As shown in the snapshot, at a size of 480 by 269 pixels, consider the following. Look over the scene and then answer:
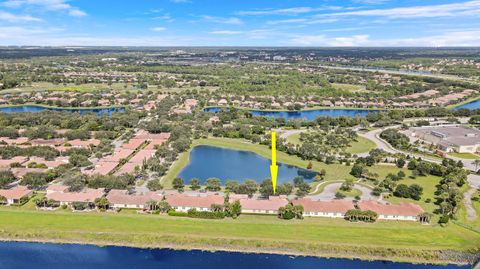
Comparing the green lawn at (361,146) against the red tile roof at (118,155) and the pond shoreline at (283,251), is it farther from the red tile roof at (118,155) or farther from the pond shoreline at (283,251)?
the red tile roof at (118,155)

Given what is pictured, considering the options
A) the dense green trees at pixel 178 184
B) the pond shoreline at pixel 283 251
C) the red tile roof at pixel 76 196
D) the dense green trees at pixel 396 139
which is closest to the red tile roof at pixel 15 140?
the red tile roof at pixel 76 196

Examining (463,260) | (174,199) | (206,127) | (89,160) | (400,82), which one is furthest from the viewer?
(400,82)

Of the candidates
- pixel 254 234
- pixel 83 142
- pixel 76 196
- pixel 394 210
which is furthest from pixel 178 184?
pixel 83 142

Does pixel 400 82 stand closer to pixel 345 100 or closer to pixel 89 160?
pixel 345 100

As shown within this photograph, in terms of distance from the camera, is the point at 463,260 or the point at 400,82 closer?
the point at 463,260

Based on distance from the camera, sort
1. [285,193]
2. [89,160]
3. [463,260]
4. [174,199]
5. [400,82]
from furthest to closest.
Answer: [400,82]
[89,160]
[285,193]
[174,199]
[463,260]

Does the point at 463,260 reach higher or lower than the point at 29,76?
lower

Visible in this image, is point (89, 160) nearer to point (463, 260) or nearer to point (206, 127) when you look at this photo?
point (206, 127)

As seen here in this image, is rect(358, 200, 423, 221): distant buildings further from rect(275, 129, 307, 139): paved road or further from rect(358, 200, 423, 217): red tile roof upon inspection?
rect(275, 129, 307, 139): paved road

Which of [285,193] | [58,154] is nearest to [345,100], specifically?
[285,193]
